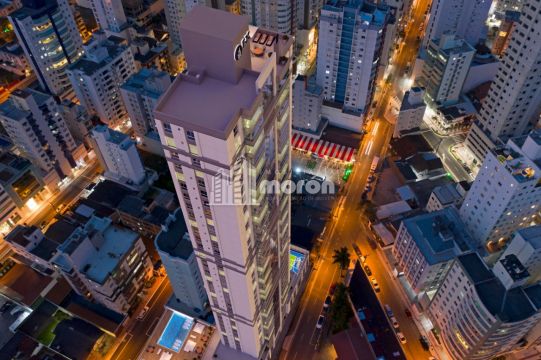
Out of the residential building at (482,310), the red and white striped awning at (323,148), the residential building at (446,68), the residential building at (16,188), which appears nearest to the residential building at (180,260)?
the residential building at (482,310)

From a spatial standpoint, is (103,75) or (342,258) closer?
(342,258)

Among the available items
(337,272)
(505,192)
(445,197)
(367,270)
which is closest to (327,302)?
(337,272)

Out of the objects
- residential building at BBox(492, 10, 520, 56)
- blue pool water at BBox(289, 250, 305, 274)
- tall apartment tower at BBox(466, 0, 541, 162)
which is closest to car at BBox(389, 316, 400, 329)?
blue pool water at BBox(289, 250, 305, 274)

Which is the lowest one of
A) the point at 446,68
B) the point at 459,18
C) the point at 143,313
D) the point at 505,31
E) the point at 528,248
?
the point at 143,313

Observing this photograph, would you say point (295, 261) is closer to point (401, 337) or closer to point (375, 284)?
A: point (375, 284)

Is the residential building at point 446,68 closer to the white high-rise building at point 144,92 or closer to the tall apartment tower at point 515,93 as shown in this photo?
the tall apartment tower at point 515,93

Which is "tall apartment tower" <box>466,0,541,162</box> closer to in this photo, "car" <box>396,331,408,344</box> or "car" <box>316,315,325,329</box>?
"car" <box>396,331,408,344</box>
